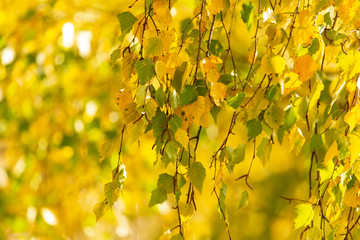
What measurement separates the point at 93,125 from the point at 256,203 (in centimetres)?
61

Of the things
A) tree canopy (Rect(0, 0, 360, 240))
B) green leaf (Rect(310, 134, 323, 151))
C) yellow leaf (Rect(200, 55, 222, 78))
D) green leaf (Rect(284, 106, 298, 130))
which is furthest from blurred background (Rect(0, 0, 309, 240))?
yellow leaf (Rect(200, 55, 222, 78))

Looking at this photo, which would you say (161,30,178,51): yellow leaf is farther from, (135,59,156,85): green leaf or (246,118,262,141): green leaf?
(246,118,262,141): green leaf

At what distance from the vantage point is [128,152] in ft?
6.74

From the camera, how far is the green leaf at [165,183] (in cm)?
100

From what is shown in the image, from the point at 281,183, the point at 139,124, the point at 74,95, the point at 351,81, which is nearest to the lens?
the point at 139,124

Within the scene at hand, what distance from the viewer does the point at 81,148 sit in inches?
85.0

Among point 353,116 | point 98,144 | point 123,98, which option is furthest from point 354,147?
point 98,144

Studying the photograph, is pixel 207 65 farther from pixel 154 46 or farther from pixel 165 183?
pixel 165 183

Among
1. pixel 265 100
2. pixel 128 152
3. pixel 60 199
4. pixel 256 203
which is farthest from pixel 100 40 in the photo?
Result: pixel 265 100

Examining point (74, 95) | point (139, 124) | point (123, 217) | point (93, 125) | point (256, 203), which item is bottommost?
point (139, 124)

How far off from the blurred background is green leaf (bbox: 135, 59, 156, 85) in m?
0.99

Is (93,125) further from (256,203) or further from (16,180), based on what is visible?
(256,203)

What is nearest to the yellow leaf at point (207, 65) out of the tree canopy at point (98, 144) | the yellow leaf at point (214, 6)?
the yellow leaf at point (214, 6)

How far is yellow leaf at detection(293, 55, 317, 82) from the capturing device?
3.14 feet
